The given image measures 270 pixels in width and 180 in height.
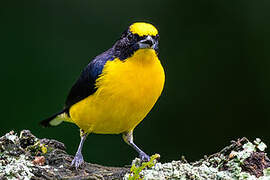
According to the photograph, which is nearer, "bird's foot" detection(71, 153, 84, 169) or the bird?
"bird's foot" detection(71, 153, 84, 169)

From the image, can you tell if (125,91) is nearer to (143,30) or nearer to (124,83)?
(124,83)

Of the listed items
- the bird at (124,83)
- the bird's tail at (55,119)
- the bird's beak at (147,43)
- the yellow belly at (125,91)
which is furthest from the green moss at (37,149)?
the bird's tail at (55,119)

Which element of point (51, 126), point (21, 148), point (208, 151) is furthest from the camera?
point (208, 151)

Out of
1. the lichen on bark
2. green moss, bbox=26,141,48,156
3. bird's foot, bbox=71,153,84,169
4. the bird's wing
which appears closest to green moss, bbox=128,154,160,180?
the lichen on bark

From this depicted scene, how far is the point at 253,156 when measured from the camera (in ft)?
12.1

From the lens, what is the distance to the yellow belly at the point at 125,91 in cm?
495

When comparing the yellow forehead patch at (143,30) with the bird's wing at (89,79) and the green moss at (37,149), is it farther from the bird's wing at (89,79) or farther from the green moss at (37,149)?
the green moss at (37,149)

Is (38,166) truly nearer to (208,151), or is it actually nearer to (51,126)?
(51,126)

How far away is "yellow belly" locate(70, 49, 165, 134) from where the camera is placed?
4945 mm

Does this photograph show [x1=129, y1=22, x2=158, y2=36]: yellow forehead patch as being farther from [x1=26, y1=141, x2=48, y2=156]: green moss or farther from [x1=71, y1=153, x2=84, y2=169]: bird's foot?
[x1=26, y1=141, x2=48, y2=156]: green moss

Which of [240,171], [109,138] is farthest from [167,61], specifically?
[240,171]

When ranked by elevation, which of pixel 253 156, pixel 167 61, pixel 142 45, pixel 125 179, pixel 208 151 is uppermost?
pixel 167 61

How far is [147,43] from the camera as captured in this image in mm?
4930

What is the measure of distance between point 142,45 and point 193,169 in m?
1.90
